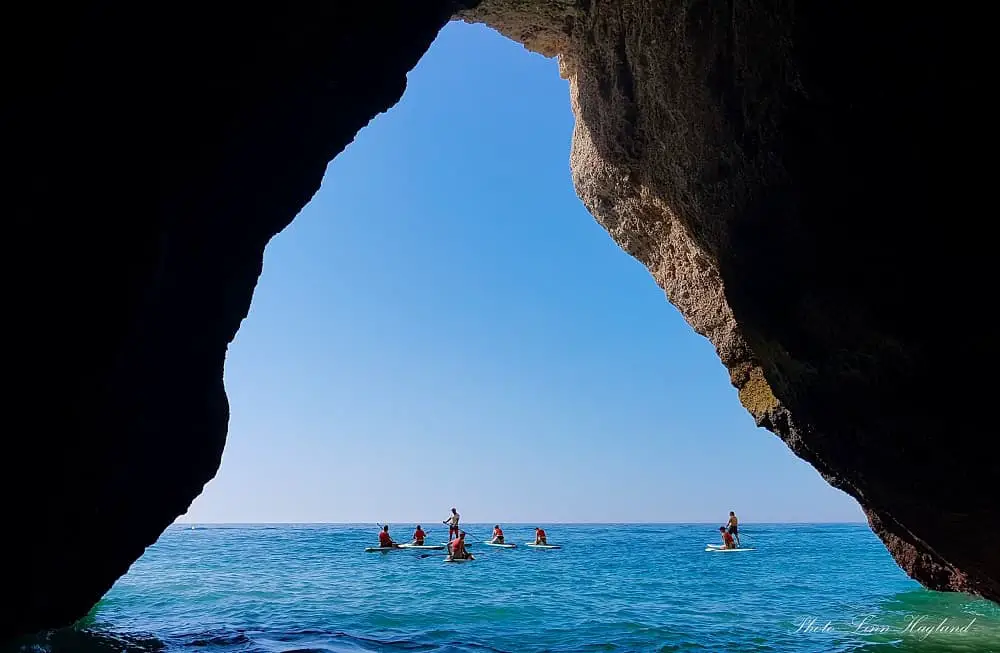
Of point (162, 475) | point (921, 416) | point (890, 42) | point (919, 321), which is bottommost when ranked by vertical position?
point (162, 475)

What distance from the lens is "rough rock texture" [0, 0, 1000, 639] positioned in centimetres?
422

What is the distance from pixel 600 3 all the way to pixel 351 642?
336 inches

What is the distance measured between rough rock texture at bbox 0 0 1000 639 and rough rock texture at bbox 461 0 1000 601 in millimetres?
21

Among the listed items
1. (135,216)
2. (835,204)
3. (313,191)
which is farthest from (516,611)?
(135,216)

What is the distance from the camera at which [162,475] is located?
260 inches

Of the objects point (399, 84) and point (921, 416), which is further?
point (399, 84)

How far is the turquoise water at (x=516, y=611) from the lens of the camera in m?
7.89

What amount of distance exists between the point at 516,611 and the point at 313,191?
8.34 m

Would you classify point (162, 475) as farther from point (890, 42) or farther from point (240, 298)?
point (890, 42)

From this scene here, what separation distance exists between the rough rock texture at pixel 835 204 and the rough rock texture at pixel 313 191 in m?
0.02

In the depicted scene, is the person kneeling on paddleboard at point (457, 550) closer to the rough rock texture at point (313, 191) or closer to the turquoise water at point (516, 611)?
the turquoise water at point (516, 611)

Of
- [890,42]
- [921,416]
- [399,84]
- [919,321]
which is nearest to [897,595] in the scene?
[921,416]

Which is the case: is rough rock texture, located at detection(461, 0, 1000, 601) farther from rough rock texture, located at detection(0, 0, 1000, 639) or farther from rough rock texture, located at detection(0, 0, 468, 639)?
rough rock texture, located at detection(0, 0, 468, 639)

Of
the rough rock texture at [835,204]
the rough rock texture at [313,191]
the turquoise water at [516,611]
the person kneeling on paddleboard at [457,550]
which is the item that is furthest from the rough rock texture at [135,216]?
the person kneeling on paddleboard at [457,550]
